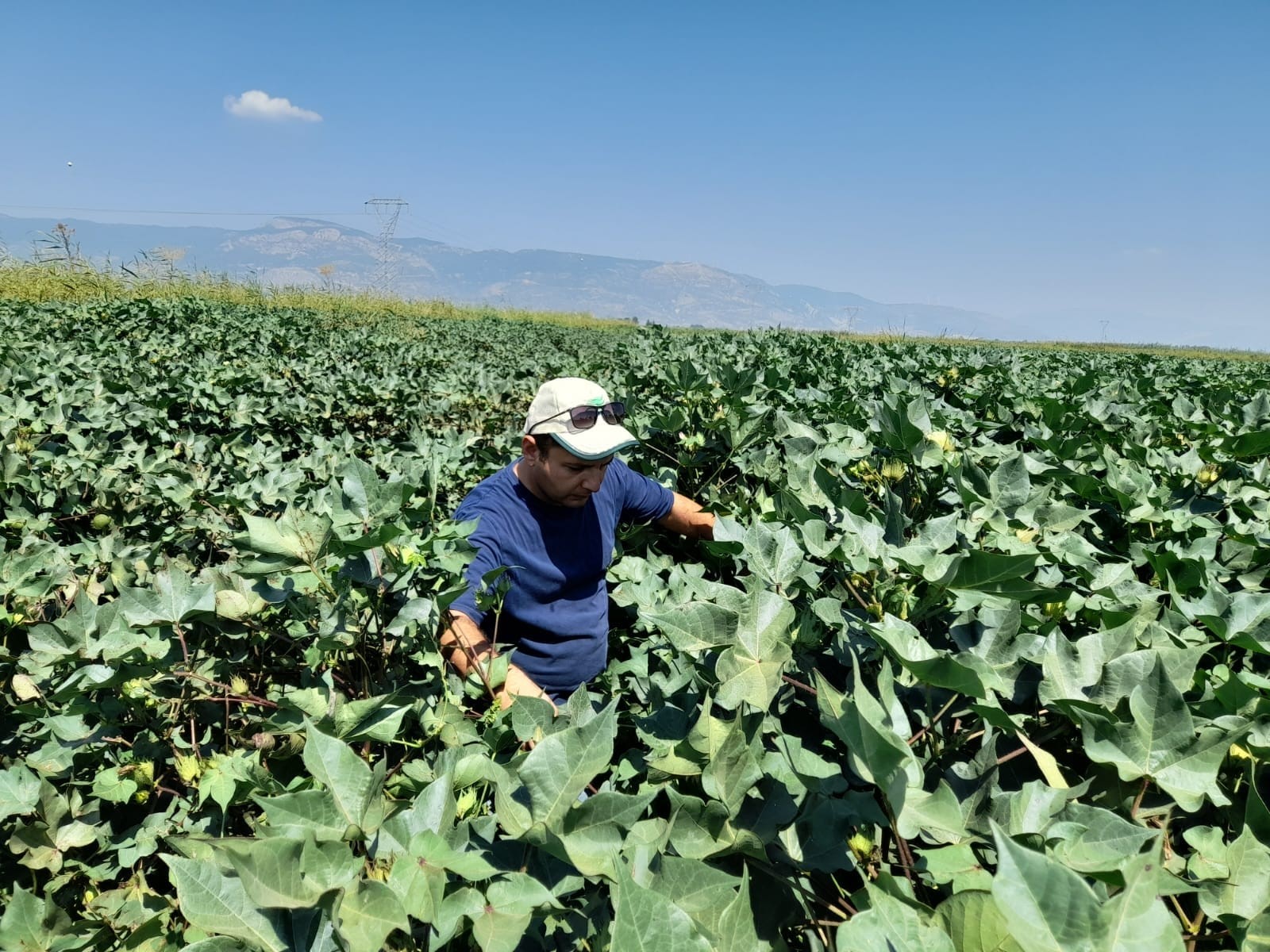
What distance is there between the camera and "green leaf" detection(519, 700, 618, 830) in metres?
0.84

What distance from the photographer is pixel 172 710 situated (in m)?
1.53

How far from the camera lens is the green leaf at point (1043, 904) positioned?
51 cm

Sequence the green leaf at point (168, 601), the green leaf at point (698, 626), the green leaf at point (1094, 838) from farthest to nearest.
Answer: the green leaf at point (168, 601) → the green leaf at point (698, 626) → the green leaf at point (1094, 838)


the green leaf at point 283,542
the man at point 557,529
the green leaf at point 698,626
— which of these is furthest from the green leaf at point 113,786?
the green leaf at point 698,626

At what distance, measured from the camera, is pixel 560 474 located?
7.96 feet

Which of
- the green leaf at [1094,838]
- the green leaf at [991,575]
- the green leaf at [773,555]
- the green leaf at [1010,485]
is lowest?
the green leaf at [1094,838]

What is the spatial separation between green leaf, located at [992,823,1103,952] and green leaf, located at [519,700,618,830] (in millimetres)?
432

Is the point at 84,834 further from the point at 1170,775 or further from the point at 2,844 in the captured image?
the point at 1170,775

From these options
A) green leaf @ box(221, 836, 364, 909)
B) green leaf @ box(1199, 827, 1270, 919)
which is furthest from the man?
green leaf @ box(1199, 827, 1270, 919)

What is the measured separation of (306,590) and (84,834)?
830 mm

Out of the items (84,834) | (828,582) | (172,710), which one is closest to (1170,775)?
(828,582)

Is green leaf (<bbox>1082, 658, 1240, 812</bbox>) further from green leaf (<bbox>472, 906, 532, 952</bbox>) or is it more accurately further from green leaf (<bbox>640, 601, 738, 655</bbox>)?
green leaf (<bbox>472, 906, 532, 952</bbox>)

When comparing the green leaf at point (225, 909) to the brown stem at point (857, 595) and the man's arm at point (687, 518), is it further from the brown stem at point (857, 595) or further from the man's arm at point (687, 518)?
the man's arm at point (687, 518)

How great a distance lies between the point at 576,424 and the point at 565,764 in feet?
5.26
